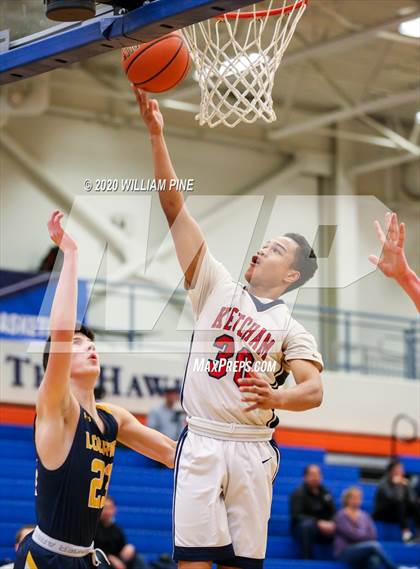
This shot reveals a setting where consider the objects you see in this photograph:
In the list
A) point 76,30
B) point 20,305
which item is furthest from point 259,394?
point 20,305

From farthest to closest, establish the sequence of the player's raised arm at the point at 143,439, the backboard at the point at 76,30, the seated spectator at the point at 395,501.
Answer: the seated spectator at the point at 395,501, the player's raised arm at the point at 143,439, the backboard at the point at 76,30

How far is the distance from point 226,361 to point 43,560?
1.02m

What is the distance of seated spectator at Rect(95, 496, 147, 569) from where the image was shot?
29.5 ft

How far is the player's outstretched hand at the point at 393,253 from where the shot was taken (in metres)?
4.37

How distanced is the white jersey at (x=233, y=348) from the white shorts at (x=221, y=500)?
0.13 m

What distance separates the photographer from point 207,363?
4387 millimetres

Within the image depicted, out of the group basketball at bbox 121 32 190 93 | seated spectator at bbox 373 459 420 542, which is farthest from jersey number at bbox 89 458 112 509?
seated spectator at bbox 373 459 420 542

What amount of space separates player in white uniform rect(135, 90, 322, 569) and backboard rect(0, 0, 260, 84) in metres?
0.33

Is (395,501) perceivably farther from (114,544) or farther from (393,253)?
(393,253)

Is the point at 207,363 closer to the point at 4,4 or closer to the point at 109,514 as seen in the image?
the point at 4,4

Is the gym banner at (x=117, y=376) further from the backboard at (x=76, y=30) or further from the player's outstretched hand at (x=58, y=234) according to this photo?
the player's outstretched hand at (x=58, y=234)

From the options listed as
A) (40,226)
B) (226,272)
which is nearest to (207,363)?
(226,272)

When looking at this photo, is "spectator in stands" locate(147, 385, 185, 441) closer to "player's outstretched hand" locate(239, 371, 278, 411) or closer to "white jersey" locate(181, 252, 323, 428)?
"white jersey" locate(181, 252, 323, 428)

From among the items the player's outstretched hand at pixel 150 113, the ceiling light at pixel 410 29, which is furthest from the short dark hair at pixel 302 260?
the ceiling light at pixel 410 29
